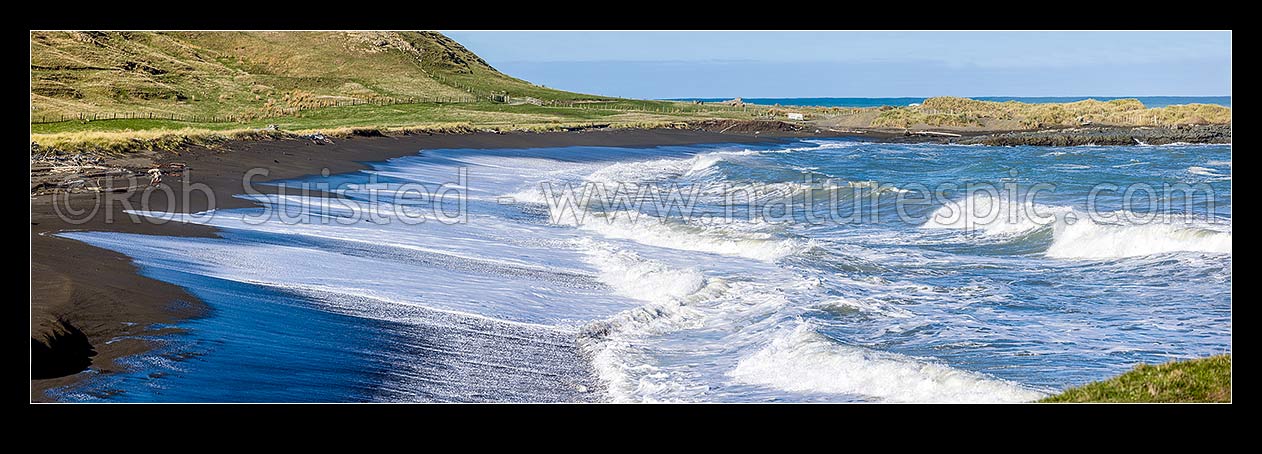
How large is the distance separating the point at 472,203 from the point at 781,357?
15.7m

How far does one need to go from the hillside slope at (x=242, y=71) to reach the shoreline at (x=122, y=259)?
73.4ft

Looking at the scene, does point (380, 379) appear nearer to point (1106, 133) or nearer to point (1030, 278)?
point (1030, 278)

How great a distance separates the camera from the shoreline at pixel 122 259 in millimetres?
9203

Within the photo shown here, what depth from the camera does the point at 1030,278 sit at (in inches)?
598

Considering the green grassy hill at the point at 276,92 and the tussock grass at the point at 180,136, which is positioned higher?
the green grassy hill at the point at 276,92

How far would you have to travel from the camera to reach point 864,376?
31.8 feet

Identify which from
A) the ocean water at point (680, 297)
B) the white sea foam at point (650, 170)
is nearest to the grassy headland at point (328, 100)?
the white sea foam at point (650, 170)

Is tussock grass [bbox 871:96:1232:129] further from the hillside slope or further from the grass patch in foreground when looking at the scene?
the grass patch in foreground

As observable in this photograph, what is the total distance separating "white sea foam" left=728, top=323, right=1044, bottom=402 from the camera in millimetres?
9172

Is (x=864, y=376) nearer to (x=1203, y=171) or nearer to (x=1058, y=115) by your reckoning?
(x=1203, y=171)

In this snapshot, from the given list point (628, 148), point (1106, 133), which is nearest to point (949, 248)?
point (628, 148)

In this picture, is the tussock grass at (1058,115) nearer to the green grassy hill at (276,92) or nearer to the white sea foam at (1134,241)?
the green grassy hill at (276,92)

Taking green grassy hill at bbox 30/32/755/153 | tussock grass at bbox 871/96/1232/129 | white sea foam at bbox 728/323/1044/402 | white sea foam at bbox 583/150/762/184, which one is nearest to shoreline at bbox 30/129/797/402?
green grassy hill at bbox 30/32/755/153

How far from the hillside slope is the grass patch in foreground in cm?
4893
